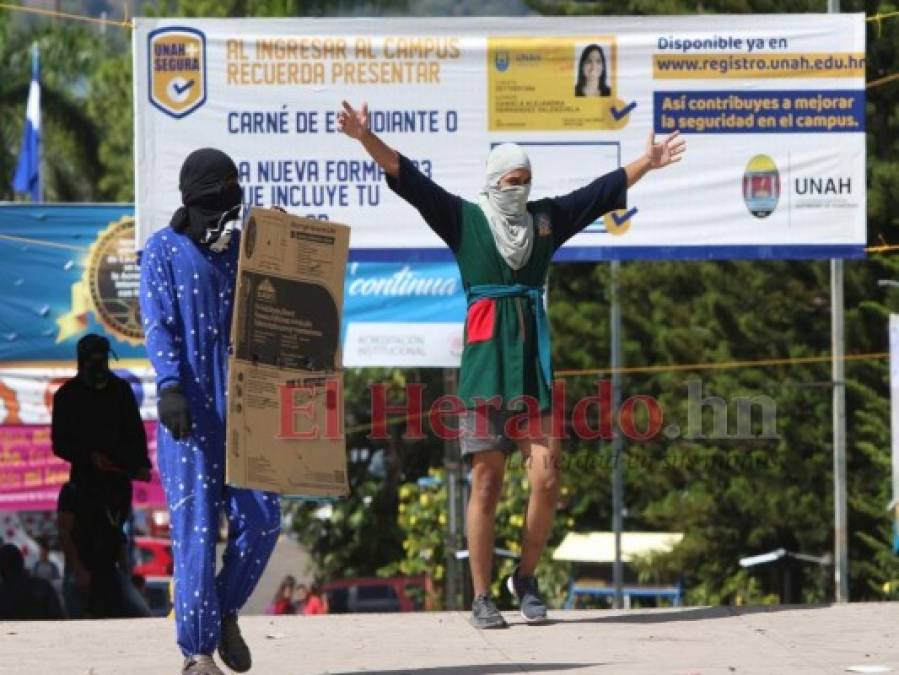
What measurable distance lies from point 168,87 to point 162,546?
93.3 ft

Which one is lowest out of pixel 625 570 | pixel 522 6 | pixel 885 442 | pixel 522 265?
pixel 625 570

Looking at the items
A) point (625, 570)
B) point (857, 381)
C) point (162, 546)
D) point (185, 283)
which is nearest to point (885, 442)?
point (857, 381)

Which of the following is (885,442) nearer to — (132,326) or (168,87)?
(132,326)

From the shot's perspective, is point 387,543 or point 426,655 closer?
point 426,655

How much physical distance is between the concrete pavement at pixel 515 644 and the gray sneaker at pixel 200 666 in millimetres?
582

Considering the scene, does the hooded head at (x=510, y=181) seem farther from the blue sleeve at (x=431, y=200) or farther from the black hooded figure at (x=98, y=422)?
the black hooded figure at (x=98, y=422)

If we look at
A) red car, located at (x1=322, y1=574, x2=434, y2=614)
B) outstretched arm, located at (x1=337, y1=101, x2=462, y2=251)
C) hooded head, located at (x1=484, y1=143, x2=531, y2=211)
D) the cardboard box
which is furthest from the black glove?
red car, located at (x1=322, y1=574, x2=434, y2=614)

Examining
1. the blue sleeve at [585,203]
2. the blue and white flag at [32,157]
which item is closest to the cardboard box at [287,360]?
the blue sleeve at [585,203]

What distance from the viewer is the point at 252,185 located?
12078mm

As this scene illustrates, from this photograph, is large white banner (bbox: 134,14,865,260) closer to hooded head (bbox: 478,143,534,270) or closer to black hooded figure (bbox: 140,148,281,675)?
hooded head (bbox: 478,143,534,270)

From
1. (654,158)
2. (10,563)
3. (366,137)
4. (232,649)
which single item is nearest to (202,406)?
(232,649)

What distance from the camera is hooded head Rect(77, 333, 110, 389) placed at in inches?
398

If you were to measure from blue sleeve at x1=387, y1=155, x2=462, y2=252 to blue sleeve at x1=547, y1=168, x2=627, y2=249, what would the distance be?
1.45 ft

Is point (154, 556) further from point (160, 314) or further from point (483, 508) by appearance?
point (160, 314)
